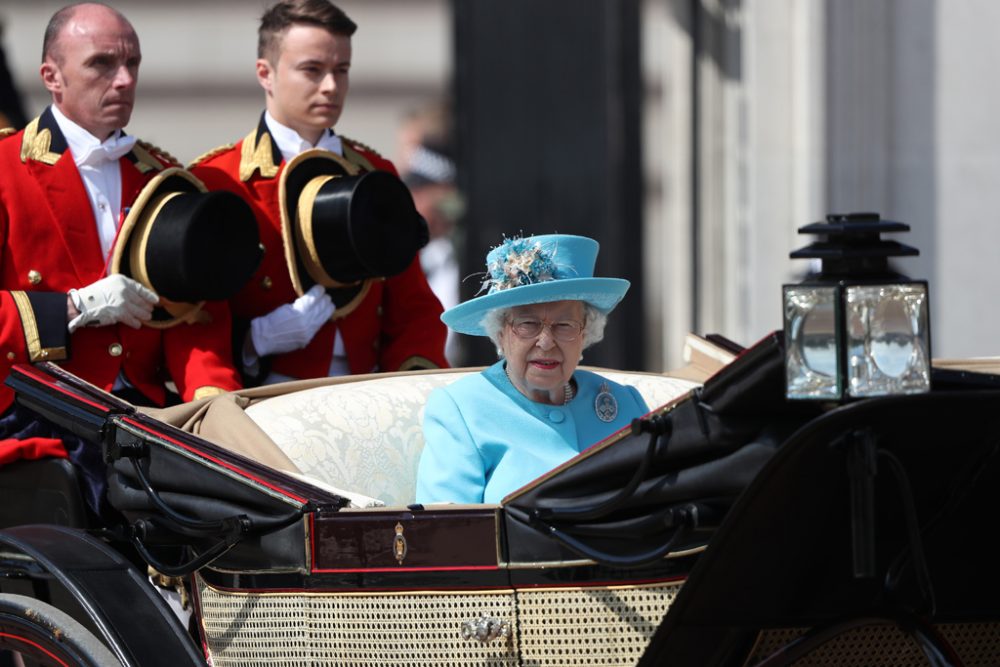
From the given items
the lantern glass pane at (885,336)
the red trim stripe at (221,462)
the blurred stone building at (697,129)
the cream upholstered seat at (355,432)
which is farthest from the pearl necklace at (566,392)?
the blurred stone building at (697,129)

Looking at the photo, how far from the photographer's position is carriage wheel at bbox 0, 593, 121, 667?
2.81m

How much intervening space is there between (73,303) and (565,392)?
1.02 metres

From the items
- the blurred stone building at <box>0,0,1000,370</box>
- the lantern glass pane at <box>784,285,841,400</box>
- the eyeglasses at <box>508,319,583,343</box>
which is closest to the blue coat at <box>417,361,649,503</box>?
the eyeglasses at <box>508,319,583,343</box>

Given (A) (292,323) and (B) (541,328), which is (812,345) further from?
(A) (292,323)

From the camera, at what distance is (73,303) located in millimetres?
3508

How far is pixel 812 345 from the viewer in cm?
221

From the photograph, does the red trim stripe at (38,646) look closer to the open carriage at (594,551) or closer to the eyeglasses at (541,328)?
the open carriage at (594,551)

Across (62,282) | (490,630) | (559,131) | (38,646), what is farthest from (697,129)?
(490,630)

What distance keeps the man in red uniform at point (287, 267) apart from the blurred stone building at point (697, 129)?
9.94 feet

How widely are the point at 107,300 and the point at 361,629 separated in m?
1.14

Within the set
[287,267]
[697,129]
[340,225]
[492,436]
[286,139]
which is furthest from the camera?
[697,129]

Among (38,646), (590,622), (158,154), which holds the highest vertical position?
(158,154)

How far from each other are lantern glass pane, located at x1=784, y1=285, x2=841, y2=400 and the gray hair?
1076 mm

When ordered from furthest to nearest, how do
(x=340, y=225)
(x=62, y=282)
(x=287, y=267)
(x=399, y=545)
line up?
(x=287, y=267) → (x=340, y=225) → (x=62, y=282) → (x=399, y=545)
